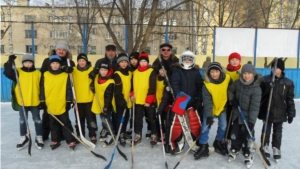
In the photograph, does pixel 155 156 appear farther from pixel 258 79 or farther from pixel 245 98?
pixel 258 79

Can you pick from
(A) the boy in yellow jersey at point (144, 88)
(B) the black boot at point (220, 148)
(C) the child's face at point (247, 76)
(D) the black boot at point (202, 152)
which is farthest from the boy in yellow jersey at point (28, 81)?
(C) the child's face at point (247, 76)

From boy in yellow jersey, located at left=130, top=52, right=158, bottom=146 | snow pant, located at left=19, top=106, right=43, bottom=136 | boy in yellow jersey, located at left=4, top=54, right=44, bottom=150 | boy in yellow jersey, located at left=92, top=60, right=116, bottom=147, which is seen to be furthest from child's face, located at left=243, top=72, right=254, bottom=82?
snow pant, located at left=19, top=106, right=43, bottom=136

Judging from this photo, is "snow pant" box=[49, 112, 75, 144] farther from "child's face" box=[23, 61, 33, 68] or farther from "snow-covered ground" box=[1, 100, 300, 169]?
"child's face" box=[23, 61, 33, 68]

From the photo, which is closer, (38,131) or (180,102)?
(180,102)

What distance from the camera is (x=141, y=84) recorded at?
3.82 meters

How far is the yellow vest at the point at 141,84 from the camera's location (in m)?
3.81

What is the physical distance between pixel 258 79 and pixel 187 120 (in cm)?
114

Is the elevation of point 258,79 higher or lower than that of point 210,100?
higher

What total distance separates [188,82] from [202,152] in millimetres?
1051

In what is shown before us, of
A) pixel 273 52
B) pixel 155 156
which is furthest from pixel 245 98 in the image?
pixel 273 52

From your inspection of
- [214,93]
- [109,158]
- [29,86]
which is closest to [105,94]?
[109,158]

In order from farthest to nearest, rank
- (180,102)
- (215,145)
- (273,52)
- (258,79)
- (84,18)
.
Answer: (84,18), (273,52), (215,145), (180,102), (258,79)

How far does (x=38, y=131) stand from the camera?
3.94 m

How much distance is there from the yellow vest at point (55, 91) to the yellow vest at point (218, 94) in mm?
2131
